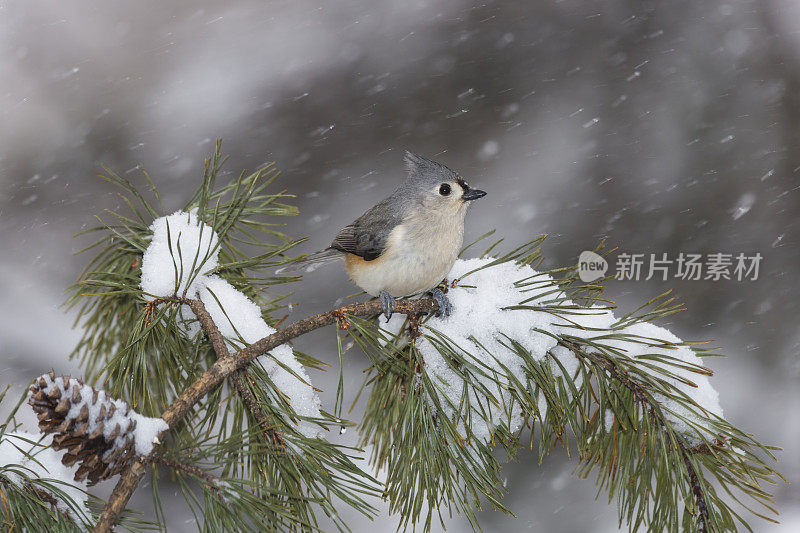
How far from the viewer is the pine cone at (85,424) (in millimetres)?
833

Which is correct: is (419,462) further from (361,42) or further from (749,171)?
(749,171)

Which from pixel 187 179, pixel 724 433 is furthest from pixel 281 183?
pixel 724 433

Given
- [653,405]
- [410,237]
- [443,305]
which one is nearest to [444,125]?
[410,237]

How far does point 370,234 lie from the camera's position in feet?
5.35

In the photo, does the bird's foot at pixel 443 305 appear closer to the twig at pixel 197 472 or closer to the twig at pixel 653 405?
the twig at pixel 653 405

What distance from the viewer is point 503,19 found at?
288 centimetres

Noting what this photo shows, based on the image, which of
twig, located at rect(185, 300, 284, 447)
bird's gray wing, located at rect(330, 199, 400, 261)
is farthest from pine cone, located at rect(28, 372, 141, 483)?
bird's gray wing, located at rect(330, 199, 400, 261)

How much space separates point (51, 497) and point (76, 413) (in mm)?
252

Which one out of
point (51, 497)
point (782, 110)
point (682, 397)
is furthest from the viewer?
point (782, 110)

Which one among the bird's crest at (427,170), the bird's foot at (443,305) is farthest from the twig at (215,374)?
the bird's crest at (427,170)

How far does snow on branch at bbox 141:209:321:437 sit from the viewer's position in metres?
1.16

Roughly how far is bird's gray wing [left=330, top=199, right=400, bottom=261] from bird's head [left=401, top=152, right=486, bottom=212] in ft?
0.27

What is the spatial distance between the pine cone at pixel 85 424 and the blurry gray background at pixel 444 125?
6.48ft

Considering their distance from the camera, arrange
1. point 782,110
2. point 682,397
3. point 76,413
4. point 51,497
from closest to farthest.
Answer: point 76,413 → point 51,497 → point 682,397 → point 782,110
